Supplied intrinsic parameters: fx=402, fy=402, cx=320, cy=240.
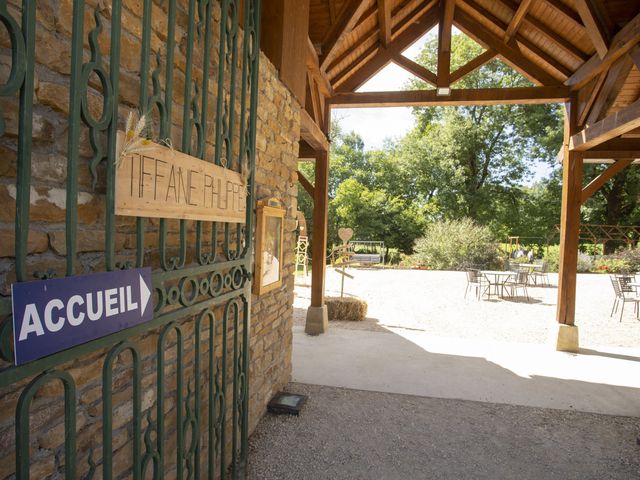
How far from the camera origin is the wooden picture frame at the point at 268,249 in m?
2.77

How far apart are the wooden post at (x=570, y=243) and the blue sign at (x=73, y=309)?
5.45m

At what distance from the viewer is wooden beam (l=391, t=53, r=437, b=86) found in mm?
5523

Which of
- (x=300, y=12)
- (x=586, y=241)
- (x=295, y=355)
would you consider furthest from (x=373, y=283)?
(x=586, y=241)

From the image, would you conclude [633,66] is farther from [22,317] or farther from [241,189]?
[22,317]

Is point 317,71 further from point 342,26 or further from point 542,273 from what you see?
point 542,273

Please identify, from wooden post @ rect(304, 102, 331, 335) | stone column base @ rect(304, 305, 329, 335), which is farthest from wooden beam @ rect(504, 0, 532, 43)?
stone column base @ rect(304, 305, 329, 335)

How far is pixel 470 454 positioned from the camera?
2795 mm

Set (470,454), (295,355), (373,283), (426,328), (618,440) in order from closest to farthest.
Result: (470,454) → (618,440) → (295,355) → (426,328) → (373,283)

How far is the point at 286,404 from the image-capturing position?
10.7 feet

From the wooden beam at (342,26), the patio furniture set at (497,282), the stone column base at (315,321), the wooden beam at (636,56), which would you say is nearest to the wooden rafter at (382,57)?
the wooden beam at (342,26)

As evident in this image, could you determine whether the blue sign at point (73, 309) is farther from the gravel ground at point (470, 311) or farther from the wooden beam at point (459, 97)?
the gravel ground at point (470, 311)

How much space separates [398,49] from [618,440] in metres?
5.22

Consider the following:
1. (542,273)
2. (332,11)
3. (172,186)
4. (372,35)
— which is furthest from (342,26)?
(542,273)

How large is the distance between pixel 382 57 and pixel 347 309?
4017 millimetres
